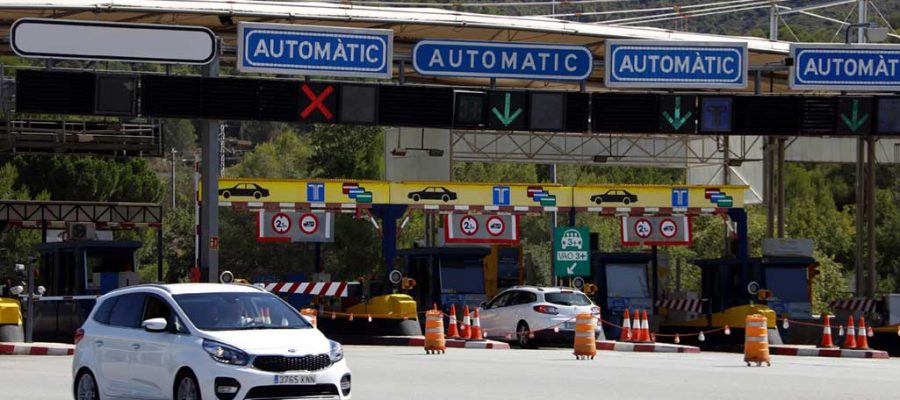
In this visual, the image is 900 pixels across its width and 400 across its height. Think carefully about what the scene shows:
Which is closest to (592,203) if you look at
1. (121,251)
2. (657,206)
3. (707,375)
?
(657,206)

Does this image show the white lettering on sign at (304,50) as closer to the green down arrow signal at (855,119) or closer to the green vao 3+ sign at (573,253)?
the green vao 3+ sign at (573,253)

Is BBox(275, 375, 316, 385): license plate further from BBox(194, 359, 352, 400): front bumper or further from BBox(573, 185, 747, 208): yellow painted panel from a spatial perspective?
BBox(573, 185, 747, 208): yellow painted panel

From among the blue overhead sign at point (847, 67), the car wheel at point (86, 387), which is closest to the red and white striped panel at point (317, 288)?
the blue overhead sign at point (847, 67)

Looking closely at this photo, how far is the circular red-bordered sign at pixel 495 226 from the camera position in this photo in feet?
145

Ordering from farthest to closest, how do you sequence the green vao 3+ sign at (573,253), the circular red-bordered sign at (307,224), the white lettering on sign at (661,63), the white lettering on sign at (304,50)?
the circular red-bordered sign at (307,224), the green vao 3+ sign at (573,253), the white lettering on sign at (661,63), the white lettering on sign at (304,50)

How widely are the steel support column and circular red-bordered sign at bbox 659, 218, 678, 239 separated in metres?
16.1

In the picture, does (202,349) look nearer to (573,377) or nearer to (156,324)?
(156,324)

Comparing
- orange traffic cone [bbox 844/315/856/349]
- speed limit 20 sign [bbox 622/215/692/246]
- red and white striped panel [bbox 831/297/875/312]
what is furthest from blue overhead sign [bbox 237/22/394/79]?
red and white striped panel [bbox 831/297/875/312]

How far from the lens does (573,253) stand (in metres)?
41.5

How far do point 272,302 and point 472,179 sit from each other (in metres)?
69.9

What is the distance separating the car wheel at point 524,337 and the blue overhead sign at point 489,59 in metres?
5.42

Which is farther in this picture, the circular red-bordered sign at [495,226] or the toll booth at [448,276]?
the circular red-bordered sign at [495,226]

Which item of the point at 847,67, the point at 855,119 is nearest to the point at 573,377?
the point at 855,119

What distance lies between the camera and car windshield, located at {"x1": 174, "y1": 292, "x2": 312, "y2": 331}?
51.7 ft
